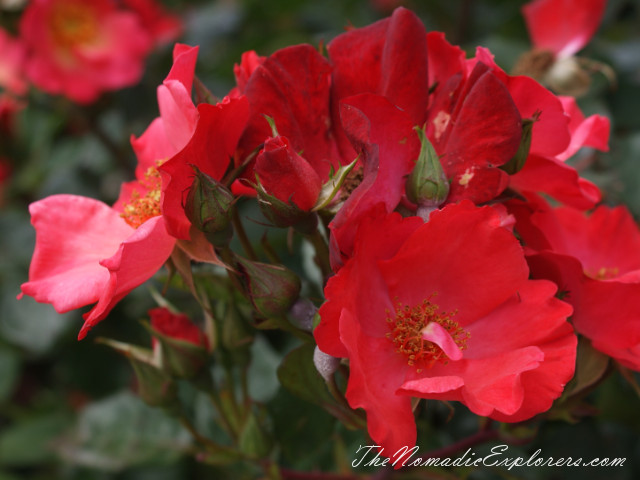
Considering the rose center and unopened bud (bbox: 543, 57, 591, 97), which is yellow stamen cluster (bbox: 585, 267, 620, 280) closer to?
unopened bud (bbox: 543, 57, 591, 97)

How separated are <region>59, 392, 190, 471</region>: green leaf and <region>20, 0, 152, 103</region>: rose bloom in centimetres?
71

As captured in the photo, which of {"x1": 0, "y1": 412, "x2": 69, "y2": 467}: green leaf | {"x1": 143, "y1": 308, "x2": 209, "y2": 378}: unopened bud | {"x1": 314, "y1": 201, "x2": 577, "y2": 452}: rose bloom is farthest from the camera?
{"x1": 0, "y1": 412, "x2": 69, "y2": 467}: green leaf

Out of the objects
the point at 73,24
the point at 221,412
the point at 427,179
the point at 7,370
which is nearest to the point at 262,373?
the point at 221,412

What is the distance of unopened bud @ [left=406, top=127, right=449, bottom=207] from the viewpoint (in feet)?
1.81

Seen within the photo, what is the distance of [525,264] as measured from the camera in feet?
1.83

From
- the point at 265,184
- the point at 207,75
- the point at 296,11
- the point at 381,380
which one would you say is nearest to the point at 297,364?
the point at 381,380

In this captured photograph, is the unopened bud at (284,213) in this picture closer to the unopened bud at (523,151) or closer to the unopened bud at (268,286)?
the unopened bud at (268,286)

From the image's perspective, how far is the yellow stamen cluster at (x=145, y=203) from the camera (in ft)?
2.25

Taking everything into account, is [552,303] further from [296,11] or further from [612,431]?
[296,11]

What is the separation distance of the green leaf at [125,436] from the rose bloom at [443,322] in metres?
0.66

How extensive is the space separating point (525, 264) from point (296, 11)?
1573 mm

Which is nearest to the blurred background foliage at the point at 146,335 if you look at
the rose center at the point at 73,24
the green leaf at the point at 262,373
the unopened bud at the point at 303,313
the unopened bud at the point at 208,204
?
the green leaf at the point at 262,373

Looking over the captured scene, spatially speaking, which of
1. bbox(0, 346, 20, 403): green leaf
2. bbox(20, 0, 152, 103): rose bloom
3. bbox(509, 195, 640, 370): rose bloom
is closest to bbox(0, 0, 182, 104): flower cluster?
bbox(20, 0, 152, 103): rose bloom

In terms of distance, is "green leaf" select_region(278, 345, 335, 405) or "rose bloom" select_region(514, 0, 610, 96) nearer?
"green leaf" select_region(278, 345, 335, 405)
